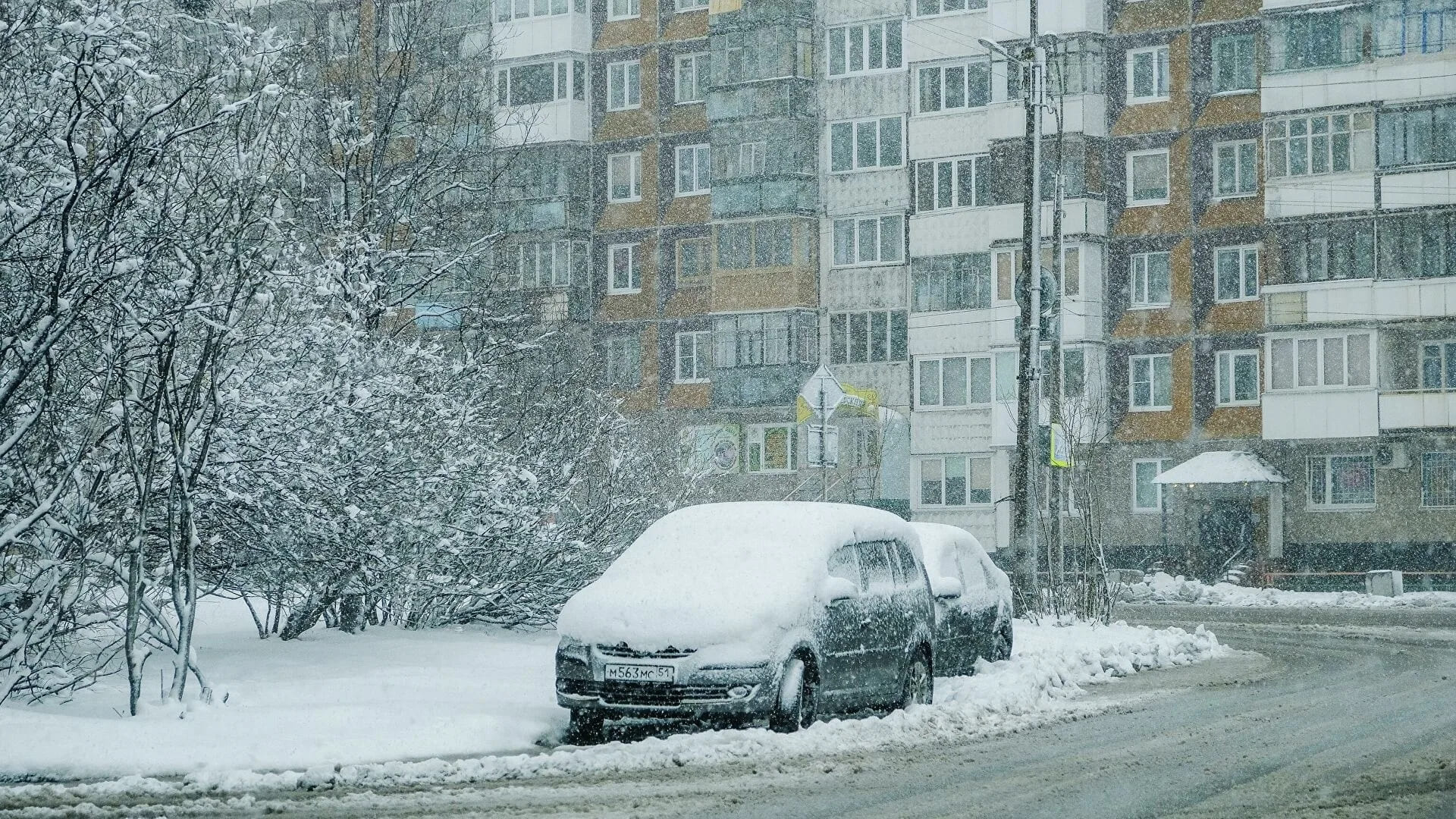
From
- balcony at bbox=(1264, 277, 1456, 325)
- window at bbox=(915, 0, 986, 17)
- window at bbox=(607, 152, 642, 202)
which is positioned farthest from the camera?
window at bbox=(607, 152, 642, 202)

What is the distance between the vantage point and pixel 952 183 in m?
52.7

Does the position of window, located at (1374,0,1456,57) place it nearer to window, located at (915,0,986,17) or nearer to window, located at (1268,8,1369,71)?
window, located at (1268,8,1369,71)

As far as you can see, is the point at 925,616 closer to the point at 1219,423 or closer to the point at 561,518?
A: the point at 561,518

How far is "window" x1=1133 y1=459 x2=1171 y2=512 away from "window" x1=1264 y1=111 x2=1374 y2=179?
8021 millimetres

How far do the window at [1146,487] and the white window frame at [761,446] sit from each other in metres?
8.73

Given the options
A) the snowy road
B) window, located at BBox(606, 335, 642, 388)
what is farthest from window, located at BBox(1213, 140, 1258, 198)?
the snowy road

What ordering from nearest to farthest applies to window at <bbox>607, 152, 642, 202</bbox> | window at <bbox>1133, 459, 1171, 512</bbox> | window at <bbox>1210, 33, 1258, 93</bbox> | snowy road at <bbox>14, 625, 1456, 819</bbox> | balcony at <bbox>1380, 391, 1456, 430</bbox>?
snowy road at <bbox>14, 625, 1456, 819</bbox>, balcony at <bbox>1380, 391, 1456, 430</bbox>, window at <bbox>1210, 33, 1258, 93</bbox>, window at <bbox>1133, 459, 1171, 512</bbox>, window at <bbox>607, 152, 642, 202</bbox>

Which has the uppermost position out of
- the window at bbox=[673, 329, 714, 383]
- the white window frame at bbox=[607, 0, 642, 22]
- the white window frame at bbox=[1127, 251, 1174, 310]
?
the white window frame at bbox=[607, 0, 642, 22]

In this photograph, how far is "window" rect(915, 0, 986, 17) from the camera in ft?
174

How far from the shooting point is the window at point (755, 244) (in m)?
54.1

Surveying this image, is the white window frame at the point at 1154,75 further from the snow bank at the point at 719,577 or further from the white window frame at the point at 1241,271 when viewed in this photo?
the snow bank at the point at 719,577

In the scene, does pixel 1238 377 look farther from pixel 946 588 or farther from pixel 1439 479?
pixel 946 588

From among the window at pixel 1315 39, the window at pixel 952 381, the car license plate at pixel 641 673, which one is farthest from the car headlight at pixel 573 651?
the window at pixel 952 381

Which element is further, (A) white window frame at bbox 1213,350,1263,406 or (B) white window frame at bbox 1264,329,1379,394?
(A) white window frame at bbox 1213,350,1263,406
